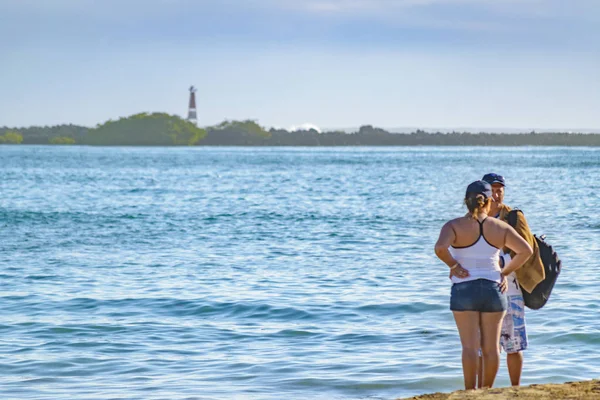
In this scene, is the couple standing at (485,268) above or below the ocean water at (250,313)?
above

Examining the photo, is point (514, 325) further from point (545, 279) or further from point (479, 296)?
point (479, 296)

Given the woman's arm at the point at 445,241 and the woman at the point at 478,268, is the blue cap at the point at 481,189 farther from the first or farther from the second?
the woman's arm at the point at 445,241

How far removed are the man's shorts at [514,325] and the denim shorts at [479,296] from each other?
36 cm

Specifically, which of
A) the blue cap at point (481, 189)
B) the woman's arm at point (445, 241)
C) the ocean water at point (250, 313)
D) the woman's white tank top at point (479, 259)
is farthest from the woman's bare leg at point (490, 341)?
the ocean water at point (250, 313)

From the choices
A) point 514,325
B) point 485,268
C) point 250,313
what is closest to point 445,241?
point 485,268

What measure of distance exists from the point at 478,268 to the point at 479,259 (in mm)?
70

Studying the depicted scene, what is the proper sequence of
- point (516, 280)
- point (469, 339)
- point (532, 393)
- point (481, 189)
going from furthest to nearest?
point (516, 280) → point (469, 339) → point (532, 393) → point (481, 189)

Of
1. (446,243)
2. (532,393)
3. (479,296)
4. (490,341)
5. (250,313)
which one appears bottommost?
(250,313)

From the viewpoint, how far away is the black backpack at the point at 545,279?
26.4ft

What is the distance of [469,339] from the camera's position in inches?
306

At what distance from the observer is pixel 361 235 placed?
1117 inches

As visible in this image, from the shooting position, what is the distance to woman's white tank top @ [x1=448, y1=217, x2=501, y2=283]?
760 centimetres

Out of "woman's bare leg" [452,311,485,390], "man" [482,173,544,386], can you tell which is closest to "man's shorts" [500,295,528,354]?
"man" [482,173,544,386]

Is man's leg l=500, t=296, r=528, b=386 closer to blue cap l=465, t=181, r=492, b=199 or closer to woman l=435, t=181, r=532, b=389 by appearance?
woman l=435, t=181, r=532, b=389
